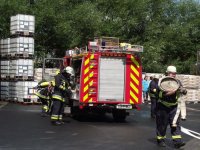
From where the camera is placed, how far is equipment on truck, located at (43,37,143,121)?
16.6 metres

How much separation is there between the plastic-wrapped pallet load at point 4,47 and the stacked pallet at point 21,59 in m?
0.12

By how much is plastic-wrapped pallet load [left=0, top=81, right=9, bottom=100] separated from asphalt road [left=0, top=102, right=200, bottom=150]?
8.89 m

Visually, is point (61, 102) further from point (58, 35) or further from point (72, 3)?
point (72, 3)

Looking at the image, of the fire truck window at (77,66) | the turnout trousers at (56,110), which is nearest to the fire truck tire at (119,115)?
the fire truck window at (77,66)

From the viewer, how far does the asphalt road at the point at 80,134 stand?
11070mm

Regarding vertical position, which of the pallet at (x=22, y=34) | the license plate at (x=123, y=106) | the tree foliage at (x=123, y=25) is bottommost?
the license plate at (x=123, y=106)

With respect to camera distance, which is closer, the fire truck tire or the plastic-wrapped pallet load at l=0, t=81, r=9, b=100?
the fire truck tire

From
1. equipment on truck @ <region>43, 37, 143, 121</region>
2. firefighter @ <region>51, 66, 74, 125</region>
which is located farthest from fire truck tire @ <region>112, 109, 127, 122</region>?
firefighter @ <region>51, 66, 74, 125</region>

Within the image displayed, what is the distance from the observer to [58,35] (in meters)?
34.6

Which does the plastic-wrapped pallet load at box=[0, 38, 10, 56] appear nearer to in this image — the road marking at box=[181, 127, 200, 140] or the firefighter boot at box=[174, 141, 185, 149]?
the road marking at box=[181, 127, 200, 140]

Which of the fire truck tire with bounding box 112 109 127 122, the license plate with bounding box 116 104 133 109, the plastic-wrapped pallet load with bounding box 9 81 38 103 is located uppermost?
the plastic-wrapped pallet load with bounding box 9 81 38 103

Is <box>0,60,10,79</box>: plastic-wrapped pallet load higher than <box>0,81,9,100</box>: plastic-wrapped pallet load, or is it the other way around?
<box>0,60,10,79</box>: plastic-wrapped pallet load

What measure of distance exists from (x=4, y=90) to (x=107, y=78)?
11414 millimetres

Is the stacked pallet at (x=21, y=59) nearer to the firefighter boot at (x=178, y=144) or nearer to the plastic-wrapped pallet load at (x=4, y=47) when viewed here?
the plastic-wrapped pallet load at (x=4, y=47)
